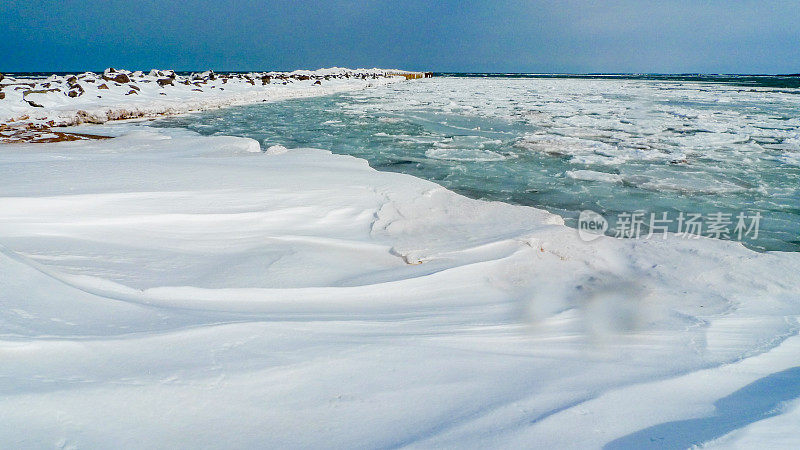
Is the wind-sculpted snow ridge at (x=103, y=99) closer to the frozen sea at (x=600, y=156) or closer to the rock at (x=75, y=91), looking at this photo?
the rock at (x=75, y=91)

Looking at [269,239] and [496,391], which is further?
[269,239]

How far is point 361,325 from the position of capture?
72.1 inches

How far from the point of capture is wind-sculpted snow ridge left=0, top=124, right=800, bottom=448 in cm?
122

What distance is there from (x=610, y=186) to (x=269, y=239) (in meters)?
3.37

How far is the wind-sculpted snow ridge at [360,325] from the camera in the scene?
1219mm

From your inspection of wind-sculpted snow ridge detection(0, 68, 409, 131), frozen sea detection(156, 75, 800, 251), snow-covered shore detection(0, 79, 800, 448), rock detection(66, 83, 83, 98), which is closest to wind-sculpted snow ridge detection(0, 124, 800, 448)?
snow-covered shore detection(0, 79, 800, 448)

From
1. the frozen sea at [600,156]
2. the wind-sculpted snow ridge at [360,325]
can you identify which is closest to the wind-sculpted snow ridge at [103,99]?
the frozen sea at [600,156]

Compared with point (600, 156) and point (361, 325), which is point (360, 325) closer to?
point (361, 325)

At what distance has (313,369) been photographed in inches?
58.1

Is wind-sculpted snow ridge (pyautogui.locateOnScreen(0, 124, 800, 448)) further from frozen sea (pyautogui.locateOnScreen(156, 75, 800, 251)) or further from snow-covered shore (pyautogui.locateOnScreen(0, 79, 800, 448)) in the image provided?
frozen sea (pyautogui.locateOnScreen(156, 75, 800, 251))

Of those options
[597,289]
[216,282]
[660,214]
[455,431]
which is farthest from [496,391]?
[660,214]

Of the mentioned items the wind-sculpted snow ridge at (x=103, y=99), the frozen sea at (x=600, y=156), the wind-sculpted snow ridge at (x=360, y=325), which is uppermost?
the wind-sculpted snow ridge at (x=103, y=99)

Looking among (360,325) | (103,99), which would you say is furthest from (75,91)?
(360,325)

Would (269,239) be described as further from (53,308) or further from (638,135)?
(638,135)
